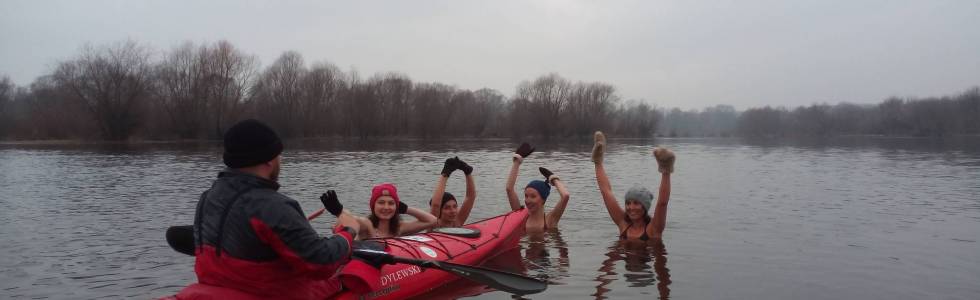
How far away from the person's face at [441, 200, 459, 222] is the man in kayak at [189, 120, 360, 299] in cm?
479

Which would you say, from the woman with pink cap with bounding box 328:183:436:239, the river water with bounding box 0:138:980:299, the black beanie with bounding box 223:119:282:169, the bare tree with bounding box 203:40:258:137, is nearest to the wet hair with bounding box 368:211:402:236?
the woman with pink cap with bounding box 328:183:436:239

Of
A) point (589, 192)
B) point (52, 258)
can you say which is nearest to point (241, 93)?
point (589, 192)

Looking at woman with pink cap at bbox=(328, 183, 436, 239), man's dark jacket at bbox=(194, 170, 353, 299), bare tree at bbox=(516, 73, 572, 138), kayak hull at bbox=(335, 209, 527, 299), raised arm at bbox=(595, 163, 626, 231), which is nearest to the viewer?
man's dark jacket at bbox=(194, 170, 353, 299)

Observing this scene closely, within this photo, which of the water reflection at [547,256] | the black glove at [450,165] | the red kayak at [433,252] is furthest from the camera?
the black glove at [450,165]

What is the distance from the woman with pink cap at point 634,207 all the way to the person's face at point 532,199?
39.6 inches

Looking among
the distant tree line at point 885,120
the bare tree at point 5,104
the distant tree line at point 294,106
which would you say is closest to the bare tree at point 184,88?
the distant tree line at point 294,106

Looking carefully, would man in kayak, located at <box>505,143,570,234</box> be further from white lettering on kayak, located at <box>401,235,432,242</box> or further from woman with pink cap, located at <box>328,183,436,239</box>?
white lettering on kayak, located at <box>401,235,432,242</box>

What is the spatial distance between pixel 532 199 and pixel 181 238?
5144mm

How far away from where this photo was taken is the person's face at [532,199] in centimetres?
846

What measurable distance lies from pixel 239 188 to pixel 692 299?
4.55m

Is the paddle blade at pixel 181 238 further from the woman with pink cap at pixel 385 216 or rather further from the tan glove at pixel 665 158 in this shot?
the tan glove at pixel 665 158

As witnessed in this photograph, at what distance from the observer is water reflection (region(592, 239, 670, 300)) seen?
6625mm

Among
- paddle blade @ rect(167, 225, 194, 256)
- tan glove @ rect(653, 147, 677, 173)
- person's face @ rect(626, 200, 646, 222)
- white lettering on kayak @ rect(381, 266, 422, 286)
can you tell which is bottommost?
white lettering on kayak @ rect(381, 266, 422, 286)

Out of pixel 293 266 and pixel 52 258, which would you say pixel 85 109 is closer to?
pixel 52 258
